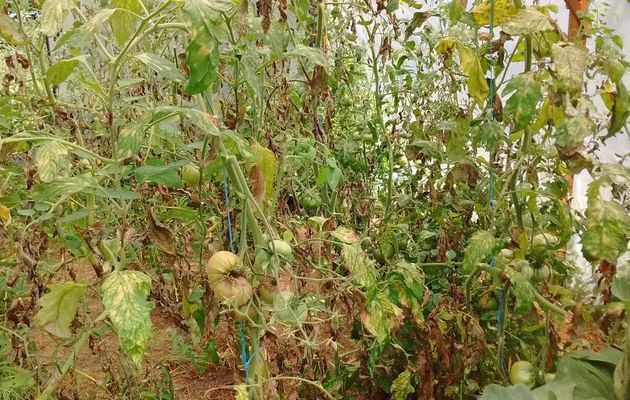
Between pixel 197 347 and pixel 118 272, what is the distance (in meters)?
1.63

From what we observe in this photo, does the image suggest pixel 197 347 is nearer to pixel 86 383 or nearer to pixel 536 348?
pixel 86 383

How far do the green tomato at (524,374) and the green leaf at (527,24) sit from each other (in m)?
0.87

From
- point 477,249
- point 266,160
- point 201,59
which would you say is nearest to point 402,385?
point 477,249

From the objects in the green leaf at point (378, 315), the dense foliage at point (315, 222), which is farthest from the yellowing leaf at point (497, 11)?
the green leaf at point (378, 315)

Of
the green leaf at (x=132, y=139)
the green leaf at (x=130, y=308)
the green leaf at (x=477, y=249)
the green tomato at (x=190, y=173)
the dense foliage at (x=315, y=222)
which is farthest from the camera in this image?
the green leaf at (x=477, y=249)

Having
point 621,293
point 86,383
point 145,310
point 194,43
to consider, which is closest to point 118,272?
point 145,310

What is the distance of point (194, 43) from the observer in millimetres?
1032

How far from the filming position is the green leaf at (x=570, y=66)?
50.7 inches

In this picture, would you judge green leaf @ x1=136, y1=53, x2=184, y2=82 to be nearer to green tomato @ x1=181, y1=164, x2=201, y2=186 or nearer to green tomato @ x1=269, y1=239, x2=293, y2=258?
green tomato @ x1=181, y1=164, x2=201, y2=186

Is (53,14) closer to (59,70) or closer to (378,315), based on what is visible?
(59,70)

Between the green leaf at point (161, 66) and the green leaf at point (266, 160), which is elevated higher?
the green leaf at point (161, 66)

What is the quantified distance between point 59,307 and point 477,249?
973mm

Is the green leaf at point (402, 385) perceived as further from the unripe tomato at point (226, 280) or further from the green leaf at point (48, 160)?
the green leaf at point (48, 160)

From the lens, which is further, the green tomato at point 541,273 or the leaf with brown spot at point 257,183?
the green tomato at point 541,273
